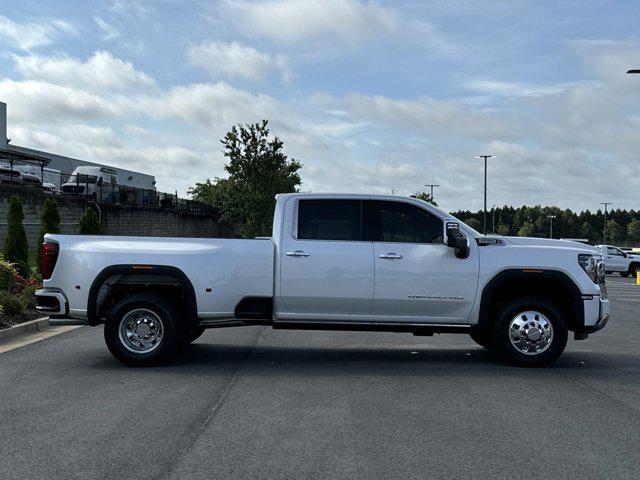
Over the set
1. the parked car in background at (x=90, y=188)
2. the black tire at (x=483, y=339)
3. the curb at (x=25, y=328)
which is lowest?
the curb at (x=25, y=328)

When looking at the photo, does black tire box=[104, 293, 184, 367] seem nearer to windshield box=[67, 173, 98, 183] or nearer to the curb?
the curb

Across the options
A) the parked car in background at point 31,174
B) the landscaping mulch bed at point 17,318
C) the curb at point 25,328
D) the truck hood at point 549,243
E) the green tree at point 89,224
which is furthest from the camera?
the parked car in background at point 31,174

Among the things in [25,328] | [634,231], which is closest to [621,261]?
[25,328]

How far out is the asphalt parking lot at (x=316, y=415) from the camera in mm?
4871

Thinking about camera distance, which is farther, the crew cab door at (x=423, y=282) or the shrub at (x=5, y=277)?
the shrub at (x=5, y=277)

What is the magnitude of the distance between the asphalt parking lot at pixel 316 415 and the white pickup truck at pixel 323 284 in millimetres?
518

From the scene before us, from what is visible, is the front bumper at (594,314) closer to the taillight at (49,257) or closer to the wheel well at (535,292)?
the wheel well at (535,292)

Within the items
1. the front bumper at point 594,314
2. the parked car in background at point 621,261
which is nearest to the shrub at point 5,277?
the front bumper at point 594,314

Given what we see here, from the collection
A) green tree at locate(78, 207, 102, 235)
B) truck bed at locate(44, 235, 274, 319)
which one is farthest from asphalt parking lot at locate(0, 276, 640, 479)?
green tree at locate(78, 207, 102, 235)

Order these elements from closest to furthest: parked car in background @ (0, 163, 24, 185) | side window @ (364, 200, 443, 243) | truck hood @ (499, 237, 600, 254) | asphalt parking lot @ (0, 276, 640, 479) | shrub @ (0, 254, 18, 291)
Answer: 1. asphalt parking lot @ (0, 276, 640, 479)
2. side window @ (364, 200, 443, 243)
3. truck hood @ (499, 237, 600, 254)
4. shrub @ (0, 254, 18, 291)
5. parked car in background @ (0, 163, 24, 185)

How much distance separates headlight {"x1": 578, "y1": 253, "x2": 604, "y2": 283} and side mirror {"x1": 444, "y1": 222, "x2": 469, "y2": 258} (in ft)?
4.85

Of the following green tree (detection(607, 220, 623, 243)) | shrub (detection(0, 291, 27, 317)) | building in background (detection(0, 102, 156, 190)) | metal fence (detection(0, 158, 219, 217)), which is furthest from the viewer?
green tree (detection(607, 220, 623, 243))

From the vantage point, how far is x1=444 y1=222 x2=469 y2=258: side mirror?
8.47 metres

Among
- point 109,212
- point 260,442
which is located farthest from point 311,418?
point 109,212
